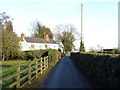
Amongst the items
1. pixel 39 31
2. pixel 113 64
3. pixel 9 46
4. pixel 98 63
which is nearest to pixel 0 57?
pixel 9 46

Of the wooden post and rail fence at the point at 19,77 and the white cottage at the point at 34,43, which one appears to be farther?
the white cottage at the point at 34,43

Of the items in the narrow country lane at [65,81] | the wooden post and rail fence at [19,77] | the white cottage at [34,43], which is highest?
the white cottage at [34,43]

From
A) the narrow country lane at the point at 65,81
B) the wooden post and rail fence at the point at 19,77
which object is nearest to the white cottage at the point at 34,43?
the narrow country lane at the point at 65,81

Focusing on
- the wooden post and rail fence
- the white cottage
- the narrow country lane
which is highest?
the white cottage

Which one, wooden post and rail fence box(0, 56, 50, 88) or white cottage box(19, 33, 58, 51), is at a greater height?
white cottage box(19, 33, 58, 51)

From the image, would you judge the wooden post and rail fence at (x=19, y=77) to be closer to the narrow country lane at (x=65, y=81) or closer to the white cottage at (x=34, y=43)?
the narrow country lane at (x=65, y=81)

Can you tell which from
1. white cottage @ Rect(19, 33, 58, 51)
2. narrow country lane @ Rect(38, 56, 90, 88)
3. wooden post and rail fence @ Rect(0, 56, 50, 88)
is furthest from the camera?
white cottage @ Rect(19, 33, 58, 51)

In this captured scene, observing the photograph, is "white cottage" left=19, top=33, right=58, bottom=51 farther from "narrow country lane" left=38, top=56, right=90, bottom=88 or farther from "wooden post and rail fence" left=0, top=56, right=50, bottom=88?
"wooden post and rail fence" left=0, top=56, right=50, bottom=88

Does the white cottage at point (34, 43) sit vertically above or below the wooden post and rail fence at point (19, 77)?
above

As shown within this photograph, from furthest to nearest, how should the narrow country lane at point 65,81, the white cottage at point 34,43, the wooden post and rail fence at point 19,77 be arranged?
the white cottage at point 34,43
the narrow country lane at point 65,81
the wooden post and rail fence at point 19,77

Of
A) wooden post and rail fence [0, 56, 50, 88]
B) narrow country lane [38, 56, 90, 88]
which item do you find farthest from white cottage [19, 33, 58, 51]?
wooden post and rail fence [0, 56, 50, 88]

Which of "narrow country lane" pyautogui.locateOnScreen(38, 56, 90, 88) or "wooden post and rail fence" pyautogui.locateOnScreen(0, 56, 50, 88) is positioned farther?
"narrow country lane" pyautogui.locateOnScreen(38, 56, 90, 88)

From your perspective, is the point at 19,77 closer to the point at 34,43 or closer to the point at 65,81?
the point at 65,81

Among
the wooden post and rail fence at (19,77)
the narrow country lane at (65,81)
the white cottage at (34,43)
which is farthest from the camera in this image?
the white cottage at (34,43)
